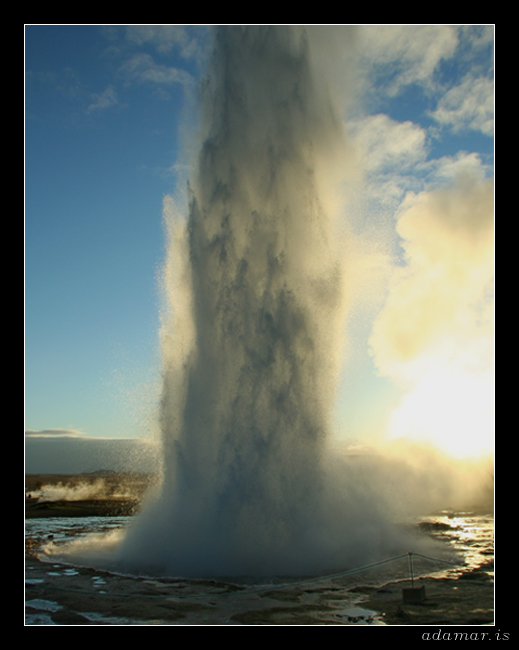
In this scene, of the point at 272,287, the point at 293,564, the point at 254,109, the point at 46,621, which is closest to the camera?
the point at 46,621

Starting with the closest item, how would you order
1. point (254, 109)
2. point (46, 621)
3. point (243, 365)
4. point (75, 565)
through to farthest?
point (46, 621)
point (75, 565)
point (243, 365)
point (254, 109)

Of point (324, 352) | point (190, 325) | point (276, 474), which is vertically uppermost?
point (190, 325)

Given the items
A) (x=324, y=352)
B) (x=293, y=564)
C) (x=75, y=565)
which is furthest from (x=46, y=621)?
(x=324, y=352)

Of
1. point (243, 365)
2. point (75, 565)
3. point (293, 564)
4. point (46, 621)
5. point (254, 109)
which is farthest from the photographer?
point (254, 109)

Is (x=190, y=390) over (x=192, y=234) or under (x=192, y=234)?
under

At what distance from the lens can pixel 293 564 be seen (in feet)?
51.1

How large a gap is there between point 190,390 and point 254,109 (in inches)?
549

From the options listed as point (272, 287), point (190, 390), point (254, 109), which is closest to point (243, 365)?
point (190, 390)

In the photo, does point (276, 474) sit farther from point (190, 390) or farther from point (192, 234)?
point (192, 234)

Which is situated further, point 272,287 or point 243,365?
point 272,287

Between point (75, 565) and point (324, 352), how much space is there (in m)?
12.9

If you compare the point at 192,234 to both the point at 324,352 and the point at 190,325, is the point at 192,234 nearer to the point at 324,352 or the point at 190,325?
the point at 190,325

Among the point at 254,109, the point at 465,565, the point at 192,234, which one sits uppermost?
the point at 254,109

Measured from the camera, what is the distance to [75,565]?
16750 mm
